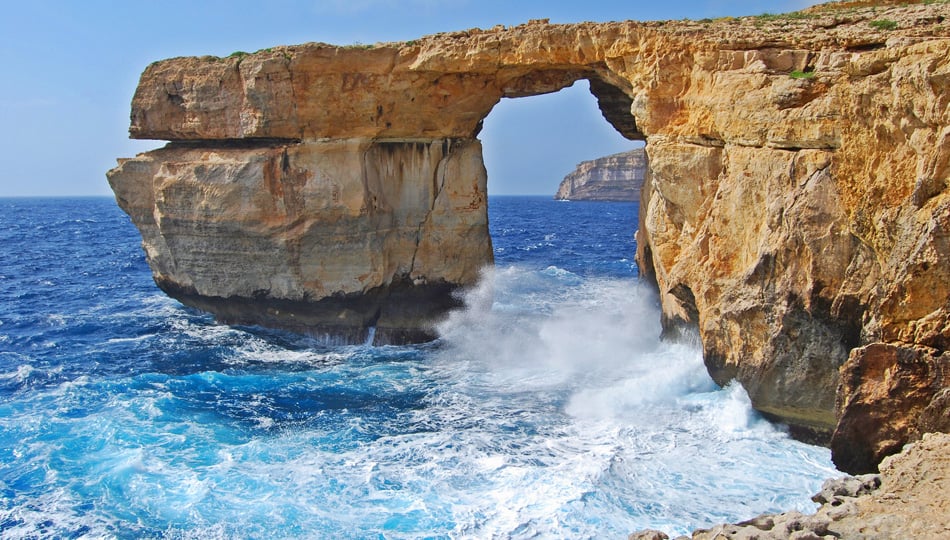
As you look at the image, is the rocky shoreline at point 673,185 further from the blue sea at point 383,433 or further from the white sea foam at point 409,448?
the white sea foam at point 409,448

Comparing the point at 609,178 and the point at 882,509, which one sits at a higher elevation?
the point at 609,178

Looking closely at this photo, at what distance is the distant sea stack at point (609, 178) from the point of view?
12469cm

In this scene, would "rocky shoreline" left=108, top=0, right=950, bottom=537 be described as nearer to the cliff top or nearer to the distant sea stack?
the cliff top

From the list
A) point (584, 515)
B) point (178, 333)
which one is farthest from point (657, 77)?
point (178, 333)

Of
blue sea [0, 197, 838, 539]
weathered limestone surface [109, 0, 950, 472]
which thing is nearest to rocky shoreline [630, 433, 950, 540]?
weathered limestone surface [109, 0, 950, 472]

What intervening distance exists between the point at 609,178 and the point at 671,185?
11868 cm

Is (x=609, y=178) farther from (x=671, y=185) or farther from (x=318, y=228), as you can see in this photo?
(x=671, y=185)

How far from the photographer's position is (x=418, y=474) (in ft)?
40.8

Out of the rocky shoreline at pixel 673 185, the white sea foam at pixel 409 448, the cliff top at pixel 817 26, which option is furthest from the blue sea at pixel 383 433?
the cliff top at pixel 817 26

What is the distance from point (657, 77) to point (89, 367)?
16.0 m

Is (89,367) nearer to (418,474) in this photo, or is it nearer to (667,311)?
(418,474)

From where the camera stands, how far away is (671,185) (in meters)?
15.4

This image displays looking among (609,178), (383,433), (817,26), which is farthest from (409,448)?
(609,178)

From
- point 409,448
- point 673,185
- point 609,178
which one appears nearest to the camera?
point 409,448
